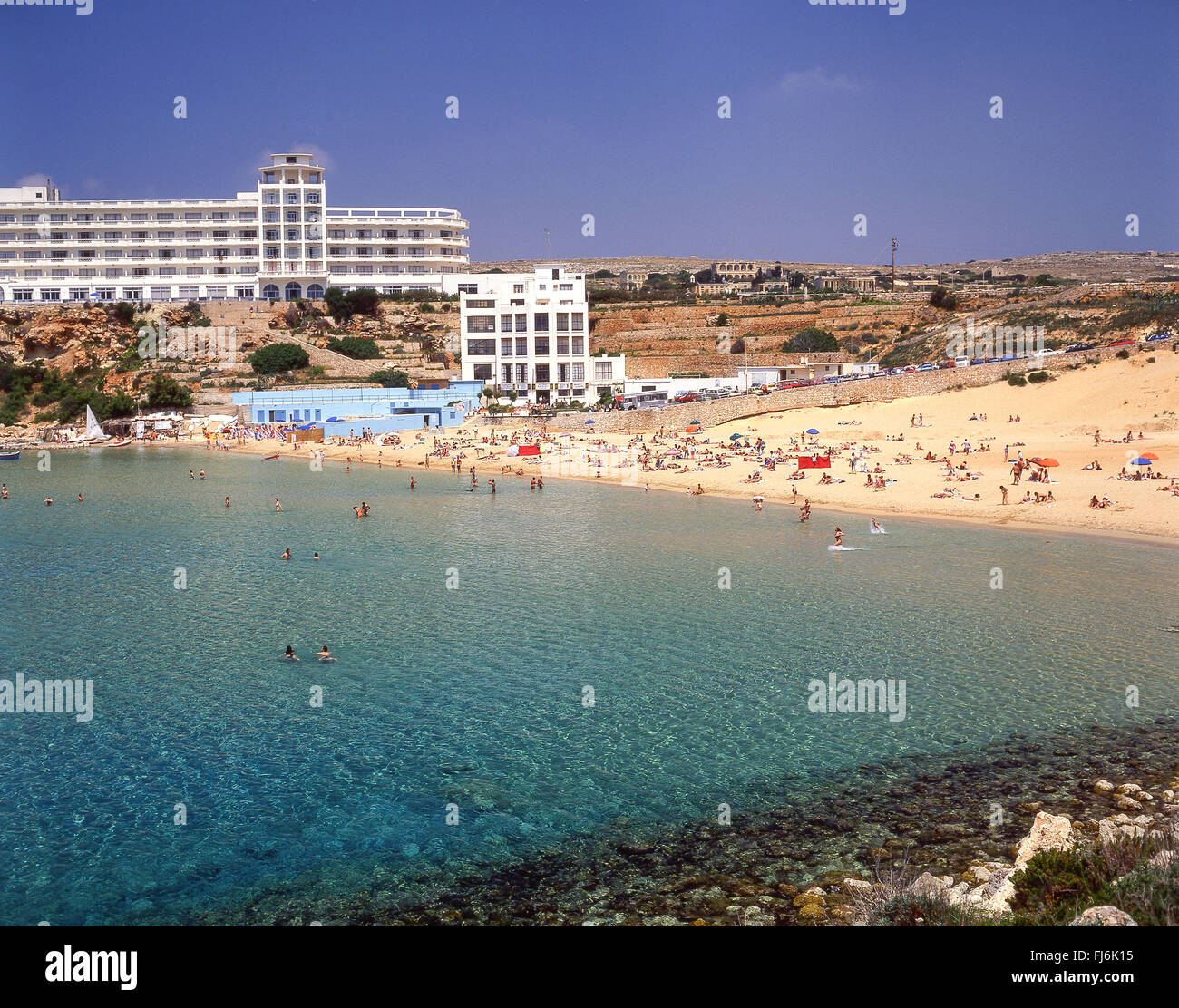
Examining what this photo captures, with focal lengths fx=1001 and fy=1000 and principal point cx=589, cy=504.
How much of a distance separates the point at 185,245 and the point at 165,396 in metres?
24.3

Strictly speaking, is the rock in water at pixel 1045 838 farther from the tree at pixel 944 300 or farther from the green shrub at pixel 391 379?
the tree at pixel 944 300

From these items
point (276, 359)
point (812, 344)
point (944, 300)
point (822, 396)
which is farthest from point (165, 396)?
point (944, 300)

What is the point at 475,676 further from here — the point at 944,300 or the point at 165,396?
the point at 944,300

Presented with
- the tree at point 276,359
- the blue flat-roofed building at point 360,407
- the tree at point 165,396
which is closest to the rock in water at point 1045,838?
the blue flat-roofed building at point 360,407

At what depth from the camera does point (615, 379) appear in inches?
2638

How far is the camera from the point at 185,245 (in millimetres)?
82438

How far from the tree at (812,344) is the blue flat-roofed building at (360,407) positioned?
26194 millimetres

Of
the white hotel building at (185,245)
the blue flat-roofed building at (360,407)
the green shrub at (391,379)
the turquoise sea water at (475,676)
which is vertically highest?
the white hotel building at (185,245)

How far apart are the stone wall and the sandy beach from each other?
0.82m

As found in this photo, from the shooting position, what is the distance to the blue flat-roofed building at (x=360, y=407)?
59.2 m

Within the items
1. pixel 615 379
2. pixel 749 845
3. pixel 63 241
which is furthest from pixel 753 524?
pixel 63 241

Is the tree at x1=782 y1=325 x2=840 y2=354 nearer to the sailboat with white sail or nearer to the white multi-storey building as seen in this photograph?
the white multi-storey building

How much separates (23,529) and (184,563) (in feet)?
30.2

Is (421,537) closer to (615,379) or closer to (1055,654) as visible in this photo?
(1055,654)
